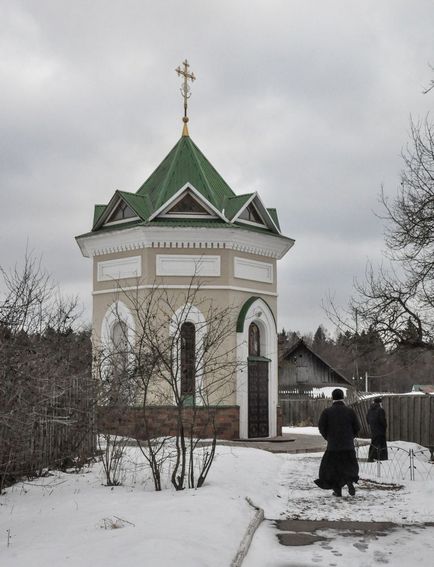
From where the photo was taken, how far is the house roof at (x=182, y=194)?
20.7 metres

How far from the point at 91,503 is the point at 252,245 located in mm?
12905

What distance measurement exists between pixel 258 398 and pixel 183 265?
15.4ft

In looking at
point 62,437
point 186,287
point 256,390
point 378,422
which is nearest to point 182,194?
point 186,287

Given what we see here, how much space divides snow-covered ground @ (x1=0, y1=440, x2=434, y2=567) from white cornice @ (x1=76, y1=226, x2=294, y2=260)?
8.99 m

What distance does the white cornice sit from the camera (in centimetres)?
2009

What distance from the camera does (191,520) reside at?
7.78 m

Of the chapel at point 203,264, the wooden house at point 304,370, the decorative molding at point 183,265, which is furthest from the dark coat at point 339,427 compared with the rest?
the wooden house at point 304,370

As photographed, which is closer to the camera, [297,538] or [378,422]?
[297,538]

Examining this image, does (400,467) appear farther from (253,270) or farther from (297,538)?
(253,270)

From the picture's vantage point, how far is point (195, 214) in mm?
20734

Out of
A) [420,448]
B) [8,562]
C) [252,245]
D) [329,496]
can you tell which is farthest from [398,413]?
[8,562]

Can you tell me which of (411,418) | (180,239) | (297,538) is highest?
(180,239)

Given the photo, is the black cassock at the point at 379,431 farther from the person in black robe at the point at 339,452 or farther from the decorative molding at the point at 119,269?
the decorative molding at the point at 119,269

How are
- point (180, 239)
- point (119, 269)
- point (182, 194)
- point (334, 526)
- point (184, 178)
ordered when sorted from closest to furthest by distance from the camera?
point (334, 526) < point (180, 239) < point (182, 194) < point (119, 269) < point (184, 178)
